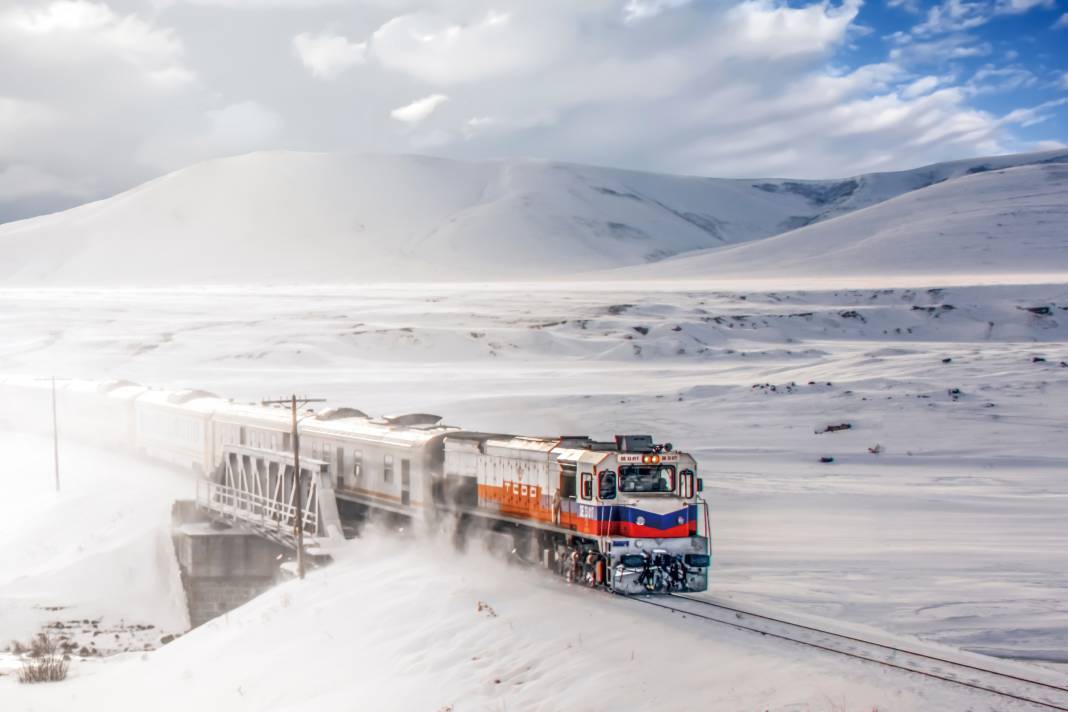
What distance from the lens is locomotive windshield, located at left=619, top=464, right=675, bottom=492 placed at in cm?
2184

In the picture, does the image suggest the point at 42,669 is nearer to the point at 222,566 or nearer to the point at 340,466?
the point at 340,466

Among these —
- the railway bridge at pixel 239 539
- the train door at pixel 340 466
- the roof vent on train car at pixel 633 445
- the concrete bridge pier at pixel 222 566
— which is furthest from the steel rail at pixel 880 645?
the concrete bridge pier at pixel 222 566

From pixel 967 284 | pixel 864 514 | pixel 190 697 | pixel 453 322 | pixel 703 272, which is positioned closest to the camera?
pixel 190 697

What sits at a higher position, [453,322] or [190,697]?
[453,322]

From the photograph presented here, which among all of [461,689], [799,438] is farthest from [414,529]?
[799,438]

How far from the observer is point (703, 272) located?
510 feet

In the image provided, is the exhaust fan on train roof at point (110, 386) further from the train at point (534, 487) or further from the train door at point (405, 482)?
the train door at point (405, 482)

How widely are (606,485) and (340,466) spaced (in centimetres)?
1322

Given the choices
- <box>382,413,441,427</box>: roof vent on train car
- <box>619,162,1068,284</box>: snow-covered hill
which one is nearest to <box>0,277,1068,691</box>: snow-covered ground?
<box>382,413,441,427</box>: roof vent on train car

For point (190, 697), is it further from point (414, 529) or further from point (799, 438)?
point (799, 438)

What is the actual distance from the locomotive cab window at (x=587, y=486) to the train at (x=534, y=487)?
0.12ft

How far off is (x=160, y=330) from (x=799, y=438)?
64.6m

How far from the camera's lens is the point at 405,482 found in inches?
1122

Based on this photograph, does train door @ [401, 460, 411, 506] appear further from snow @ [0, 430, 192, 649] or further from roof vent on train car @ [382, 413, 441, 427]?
snow @ [0, 430, 192, 649]
